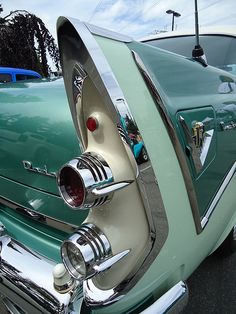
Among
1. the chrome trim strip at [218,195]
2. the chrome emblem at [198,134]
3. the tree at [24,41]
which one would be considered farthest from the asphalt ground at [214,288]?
the tree at [24,41]

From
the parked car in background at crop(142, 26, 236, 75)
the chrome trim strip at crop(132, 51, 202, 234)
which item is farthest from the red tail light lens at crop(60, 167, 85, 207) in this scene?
the parked car in background at crop(142, 26, 236, 75)

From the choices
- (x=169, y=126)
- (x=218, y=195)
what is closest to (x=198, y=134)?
(x=169, y=126)

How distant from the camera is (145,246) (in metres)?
1.11

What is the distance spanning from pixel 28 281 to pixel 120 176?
66 centimetres

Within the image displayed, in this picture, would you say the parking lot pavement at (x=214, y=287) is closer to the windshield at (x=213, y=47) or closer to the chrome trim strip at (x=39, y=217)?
the chrome trim strip at (x=39, y=217)

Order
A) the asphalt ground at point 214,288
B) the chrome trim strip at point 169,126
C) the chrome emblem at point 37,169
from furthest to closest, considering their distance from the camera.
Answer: the asphalt ground at point 214,288
the chrome emblem at point 37,169
the chrome trim strip at point 169,126

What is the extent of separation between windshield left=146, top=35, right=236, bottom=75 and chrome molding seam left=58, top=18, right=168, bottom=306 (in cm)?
192

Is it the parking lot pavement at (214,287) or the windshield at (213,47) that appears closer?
the parking lot pavement at (214,287)

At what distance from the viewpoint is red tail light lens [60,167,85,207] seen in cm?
109

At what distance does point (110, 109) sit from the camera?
1.01 metres

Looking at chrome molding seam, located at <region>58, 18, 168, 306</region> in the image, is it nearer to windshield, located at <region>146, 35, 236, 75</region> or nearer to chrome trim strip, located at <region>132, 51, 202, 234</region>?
chrome trim strip, located at <region>132, 51, 202, 234</region>

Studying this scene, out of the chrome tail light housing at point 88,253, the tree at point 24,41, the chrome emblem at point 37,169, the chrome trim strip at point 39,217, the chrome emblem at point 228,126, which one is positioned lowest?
the chrome trim strip at point 39,217

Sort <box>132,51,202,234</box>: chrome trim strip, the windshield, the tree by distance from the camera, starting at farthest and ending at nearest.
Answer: the tree
the windshield
<box>132,51,202,234</box>: chrome trim strip

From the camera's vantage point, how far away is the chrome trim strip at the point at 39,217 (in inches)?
61.2
